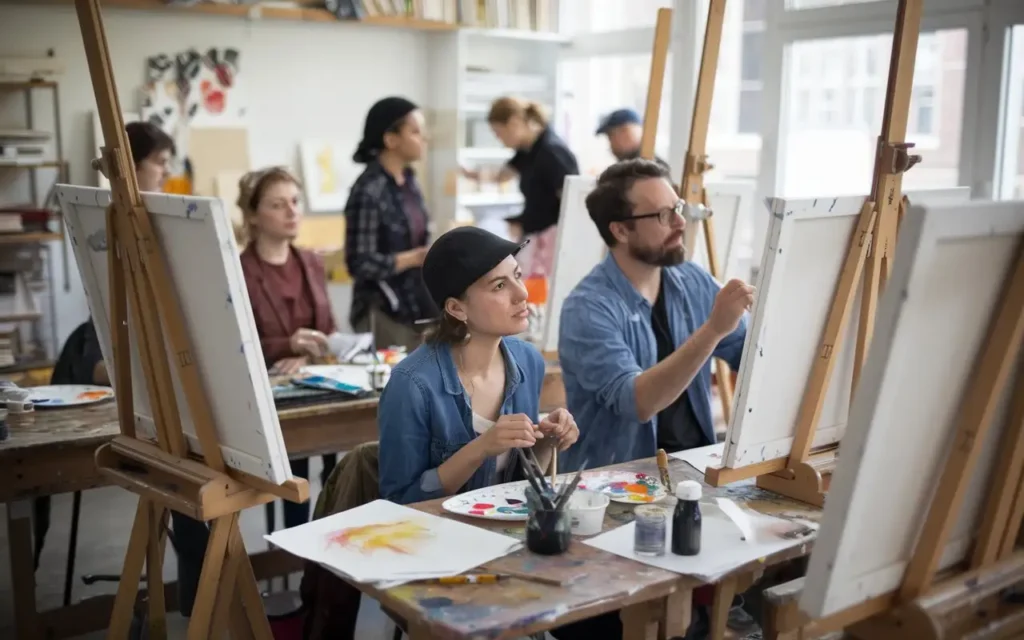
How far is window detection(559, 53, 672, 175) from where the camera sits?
20.2 ft

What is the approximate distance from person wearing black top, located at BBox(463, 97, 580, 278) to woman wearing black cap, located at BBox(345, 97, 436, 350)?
2.79ft

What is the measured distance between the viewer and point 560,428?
2203mm

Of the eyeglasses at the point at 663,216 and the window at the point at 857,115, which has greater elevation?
the window at the point at 857,115

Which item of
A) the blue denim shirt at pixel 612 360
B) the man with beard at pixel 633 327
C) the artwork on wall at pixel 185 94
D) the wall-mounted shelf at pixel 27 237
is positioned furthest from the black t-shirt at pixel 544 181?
the blue denim shirt at pixel 612 360

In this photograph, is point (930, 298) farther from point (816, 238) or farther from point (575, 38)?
point (575, 38)

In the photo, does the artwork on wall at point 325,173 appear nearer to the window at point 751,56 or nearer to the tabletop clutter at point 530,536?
the window at point 751,56

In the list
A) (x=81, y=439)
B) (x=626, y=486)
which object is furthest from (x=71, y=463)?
(x=626, y=486)

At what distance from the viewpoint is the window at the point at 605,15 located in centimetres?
600

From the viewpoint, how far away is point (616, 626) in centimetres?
233

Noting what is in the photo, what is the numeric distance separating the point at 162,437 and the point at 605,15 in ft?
15.6

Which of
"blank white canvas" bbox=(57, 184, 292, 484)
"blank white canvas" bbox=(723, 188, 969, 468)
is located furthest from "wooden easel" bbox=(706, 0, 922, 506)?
"blank white canvas" bbox=(57, 184, 292, 484)

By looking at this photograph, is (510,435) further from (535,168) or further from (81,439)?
(535,168)

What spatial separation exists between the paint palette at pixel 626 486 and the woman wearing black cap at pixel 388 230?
6.92 ft

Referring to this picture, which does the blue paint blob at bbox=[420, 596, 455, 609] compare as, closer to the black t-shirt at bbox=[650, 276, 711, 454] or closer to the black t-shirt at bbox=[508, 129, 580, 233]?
the black t-shirt at bbox=[650, 276, 711, 454]
